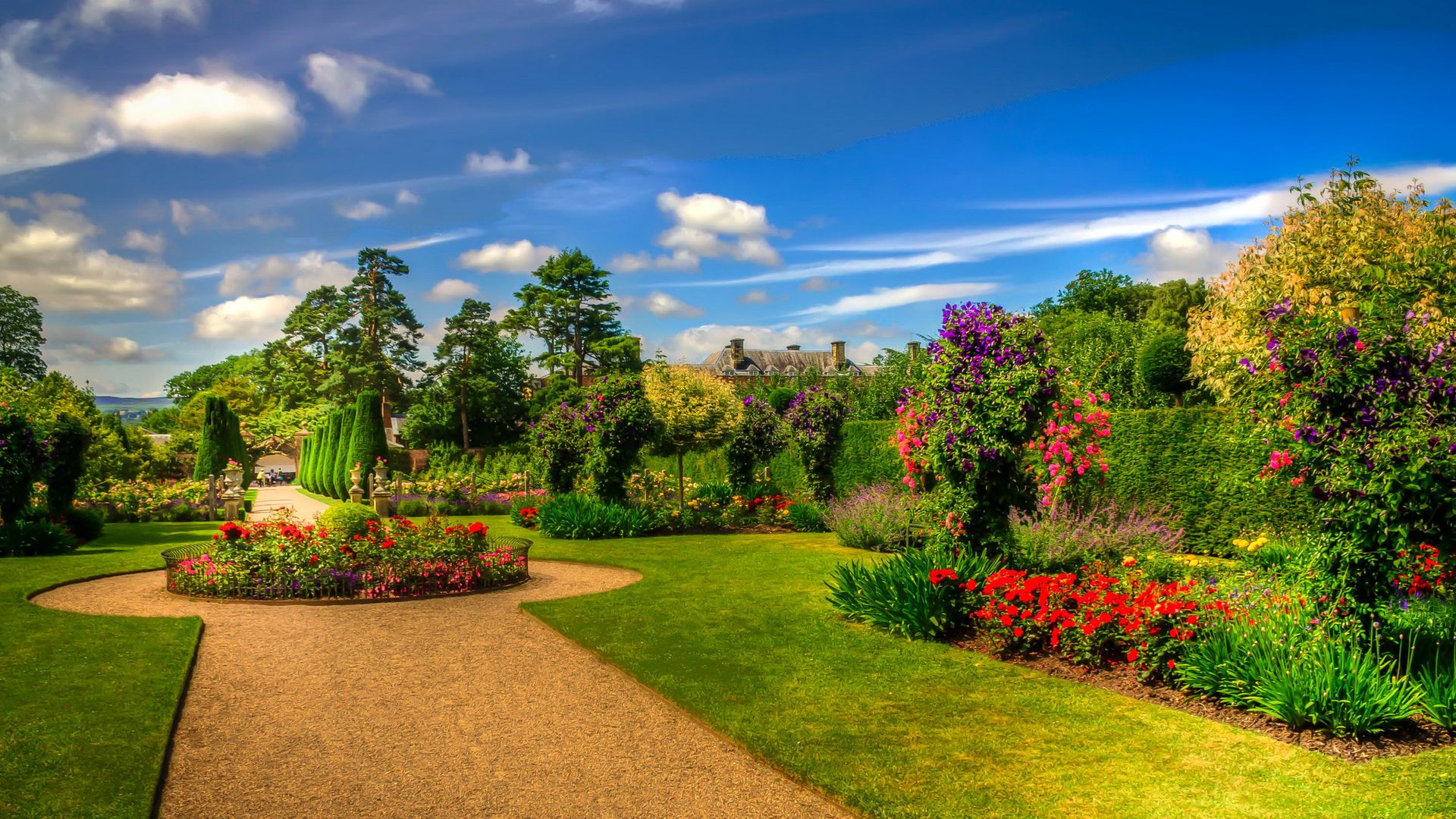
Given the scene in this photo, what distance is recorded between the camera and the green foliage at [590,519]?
17766 millimetres

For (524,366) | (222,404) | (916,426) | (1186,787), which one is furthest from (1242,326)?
(524,366)

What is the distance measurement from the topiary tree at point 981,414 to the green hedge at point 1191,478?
4067 mm

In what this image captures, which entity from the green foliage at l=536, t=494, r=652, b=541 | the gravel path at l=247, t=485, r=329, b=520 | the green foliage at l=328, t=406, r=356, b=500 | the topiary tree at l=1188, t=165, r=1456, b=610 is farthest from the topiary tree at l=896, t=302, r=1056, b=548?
the green foliage at l=328, t=406, r=356, b=500

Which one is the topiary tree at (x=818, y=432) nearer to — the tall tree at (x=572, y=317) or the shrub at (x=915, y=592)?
the shrub at (x=915, y=592)

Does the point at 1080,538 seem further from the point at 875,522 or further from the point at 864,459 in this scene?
the point at 864,459

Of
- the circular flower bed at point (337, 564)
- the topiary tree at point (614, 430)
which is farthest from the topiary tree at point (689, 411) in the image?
the circular flower bed at point (337, 564)

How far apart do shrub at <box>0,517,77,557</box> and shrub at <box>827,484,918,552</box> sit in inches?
530

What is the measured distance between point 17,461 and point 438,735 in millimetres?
12950

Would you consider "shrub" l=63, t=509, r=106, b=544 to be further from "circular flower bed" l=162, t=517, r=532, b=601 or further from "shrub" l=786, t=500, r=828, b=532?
"shrub" l=786, t=500, r=828, b=532

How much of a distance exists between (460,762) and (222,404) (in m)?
28.2

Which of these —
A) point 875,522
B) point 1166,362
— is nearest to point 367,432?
point 875,522

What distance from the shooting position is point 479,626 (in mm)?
9469

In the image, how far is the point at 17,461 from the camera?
14.5m

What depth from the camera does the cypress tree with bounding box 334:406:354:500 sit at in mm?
29516
